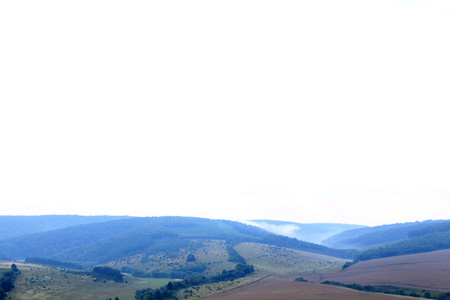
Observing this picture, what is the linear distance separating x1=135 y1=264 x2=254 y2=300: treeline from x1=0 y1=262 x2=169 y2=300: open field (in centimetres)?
520

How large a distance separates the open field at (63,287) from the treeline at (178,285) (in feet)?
17.1

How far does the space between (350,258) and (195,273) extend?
372 feet

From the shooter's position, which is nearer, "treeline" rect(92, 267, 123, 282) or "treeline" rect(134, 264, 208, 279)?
"treeline" rect(92, 267, 123, 282)

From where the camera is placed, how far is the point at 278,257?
156 meters

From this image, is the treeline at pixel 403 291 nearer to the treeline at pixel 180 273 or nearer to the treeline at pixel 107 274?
the treeline at pixel 107 274

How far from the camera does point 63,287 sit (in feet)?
255

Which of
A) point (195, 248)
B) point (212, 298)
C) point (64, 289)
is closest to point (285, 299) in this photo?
point (212, 298)

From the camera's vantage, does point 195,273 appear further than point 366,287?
Yes

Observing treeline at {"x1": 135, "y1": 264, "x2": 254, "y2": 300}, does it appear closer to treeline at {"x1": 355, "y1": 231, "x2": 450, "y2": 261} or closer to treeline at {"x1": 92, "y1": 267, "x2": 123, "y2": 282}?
treeline at {"x1": 92, "y1": 267, "x2": 123, "y2": 282}

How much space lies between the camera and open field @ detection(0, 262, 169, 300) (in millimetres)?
67319

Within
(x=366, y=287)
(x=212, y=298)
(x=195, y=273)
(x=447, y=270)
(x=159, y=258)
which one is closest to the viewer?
(x=212, y=298)

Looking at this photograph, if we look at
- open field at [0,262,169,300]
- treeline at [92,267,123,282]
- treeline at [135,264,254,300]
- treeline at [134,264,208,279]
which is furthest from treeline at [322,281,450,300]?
treeline at [134,264,208,279]

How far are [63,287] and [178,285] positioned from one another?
2809 centimetres

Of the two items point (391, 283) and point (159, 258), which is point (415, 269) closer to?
point (391, 283)
